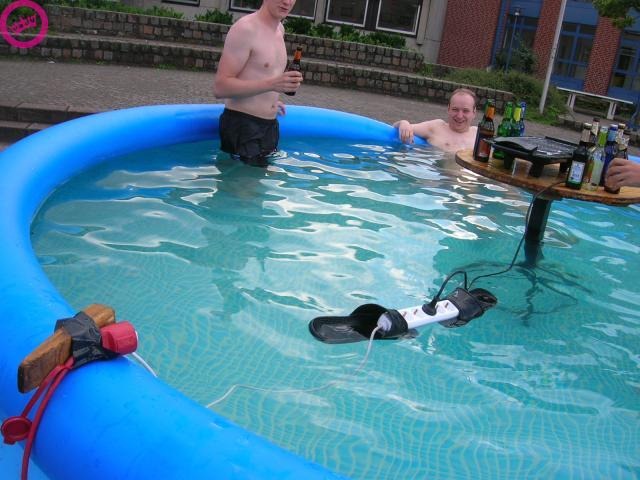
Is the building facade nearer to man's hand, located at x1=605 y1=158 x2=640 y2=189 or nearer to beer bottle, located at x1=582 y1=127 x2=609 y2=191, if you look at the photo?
beer bottle, located at x1=582 y1=127 x2=609 y2=191

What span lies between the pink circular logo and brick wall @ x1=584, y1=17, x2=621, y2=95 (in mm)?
15622

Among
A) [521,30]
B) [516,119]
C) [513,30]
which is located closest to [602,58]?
[521,30]

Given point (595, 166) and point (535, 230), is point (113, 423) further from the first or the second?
point (535, 230)

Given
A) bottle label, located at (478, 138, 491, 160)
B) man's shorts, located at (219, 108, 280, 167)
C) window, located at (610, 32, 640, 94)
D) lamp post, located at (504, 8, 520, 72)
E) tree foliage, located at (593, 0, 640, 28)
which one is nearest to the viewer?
bottle label, located at (478, 138, 491, 160)

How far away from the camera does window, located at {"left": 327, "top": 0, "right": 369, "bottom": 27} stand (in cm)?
1920

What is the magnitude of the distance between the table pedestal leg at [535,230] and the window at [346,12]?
1598 centimetres

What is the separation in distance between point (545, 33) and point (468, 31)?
7.59 feet

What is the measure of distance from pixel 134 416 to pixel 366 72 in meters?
11.7

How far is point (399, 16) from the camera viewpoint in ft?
64.5

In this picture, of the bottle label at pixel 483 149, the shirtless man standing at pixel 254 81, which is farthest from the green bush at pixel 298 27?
the bottle label at pixel 483 149

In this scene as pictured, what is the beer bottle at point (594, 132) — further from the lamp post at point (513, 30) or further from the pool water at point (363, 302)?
the lamp post at point (513, 30)

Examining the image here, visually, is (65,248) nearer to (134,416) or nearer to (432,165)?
(134,416)

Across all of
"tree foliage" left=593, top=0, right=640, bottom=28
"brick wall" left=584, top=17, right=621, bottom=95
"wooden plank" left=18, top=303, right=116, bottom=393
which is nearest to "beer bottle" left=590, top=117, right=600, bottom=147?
"wooden plank" left=18, top=303, right=116, bottom=393

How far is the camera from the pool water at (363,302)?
2.53 m
